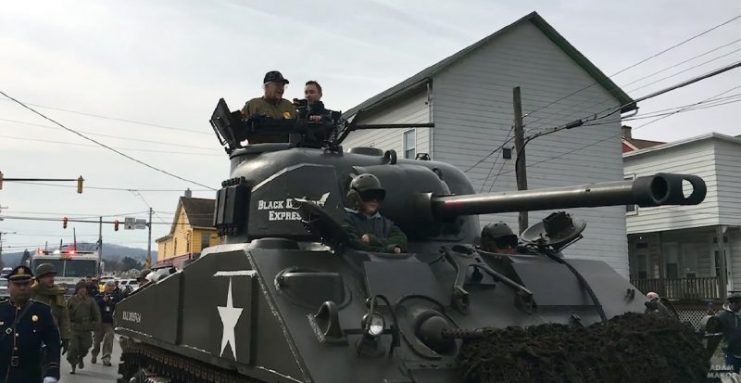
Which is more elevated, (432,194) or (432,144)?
(432,144)

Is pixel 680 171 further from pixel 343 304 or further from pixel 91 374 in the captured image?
pixel 343 304

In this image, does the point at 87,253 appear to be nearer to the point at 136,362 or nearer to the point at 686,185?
the point at 136,362

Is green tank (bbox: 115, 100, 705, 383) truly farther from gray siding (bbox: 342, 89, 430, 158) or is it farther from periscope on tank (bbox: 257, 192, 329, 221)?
gray siding (bbox: 342, 89, 430, 158)

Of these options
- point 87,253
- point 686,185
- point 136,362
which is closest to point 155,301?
point 136,362

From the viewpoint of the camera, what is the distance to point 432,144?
22953mm

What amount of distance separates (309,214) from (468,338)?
1.49 meters

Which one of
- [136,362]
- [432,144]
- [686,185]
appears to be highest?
[432,144]

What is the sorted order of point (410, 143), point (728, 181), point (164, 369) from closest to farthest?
point (164, 369), point (410, 143), point (728, 181)

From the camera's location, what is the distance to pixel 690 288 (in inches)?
1090

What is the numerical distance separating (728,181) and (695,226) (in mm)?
1980

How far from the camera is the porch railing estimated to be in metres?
27.1

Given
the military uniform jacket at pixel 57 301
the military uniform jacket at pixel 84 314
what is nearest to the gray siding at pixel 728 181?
the military uniform jacket at pixel 84 314

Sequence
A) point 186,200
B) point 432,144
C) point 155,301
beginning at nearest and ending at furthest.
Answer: point 155,301, point 432,144, point 186,200

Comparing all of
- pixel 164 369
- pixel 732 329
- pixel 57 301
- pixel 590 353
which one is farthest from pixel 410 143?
pixel 590 353
